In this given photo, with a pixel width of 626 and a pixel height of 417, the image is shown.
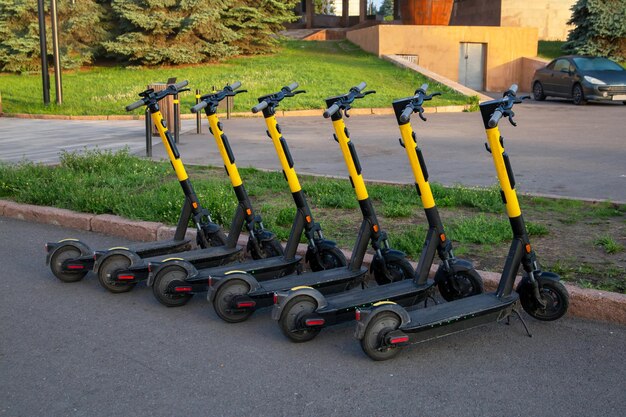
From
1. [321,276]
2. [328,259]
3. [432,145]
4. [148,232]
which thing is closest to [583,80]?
[432,145]

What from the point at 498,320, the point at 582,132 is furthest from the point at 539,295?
the point at 582,132

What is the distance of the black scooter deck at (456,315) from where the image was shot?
4.22 meters

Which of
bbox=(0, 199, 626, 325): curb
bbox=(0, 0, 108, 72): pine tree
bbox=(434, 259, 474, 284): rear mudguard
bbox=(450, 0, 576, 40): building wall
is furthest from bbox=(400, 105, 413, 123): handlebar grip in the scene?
bbox=(450, 0, 576, 40): building wall

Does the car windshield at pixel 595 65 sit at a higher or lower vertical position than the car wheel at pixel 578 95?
higher

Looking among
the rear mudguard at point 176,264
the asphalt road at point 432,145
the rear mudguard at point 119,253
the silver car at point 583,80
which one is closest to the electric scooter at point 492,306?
the rear mudguard at point 176,264

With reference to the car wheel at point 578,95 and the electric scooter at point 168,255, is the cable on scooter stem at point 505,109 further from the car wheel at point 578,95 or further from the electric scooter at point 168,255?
the car wheel at point 578,95

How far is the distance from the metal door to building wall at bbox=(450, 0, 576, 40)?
7159 millimetres

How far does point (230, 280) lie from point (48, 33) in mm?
27286

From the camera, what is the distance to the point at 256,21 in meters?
30.5

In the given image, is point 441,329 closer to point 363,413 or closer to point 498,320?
point 498,320

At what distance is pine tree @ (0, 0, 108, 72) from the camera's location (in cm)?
2816

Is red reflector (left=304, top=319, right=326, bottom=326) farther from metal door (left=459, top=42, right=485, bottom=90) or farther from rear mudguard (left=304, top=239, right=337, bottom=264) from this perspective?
metal door (left=459, top=42, right=485, bottom=90)

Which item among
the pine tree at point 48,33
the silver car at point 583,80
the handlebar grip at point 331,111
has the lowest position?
the silver car at point 583,80

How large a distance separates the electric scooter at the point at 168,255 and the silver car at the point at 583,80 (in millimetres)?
17640
